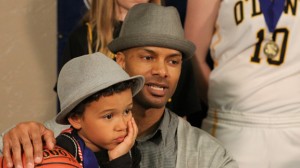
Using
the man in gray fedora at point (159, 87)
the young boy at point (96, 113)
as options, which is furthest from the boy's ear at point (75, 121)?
the man in gray fedora at point (159, 87)

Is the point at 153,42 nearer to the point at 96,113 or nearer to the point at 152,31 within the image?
the point at 152,31

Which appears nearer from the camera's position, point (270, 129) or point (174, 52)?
point (174, 52)

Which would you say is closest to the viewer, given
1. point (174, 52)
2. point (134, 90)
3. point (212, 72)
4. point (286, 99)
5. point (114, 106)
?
point (114, 106)

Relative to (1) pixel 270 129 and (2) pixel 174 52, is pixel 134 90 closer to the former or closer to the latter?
(2) pixel 174 52

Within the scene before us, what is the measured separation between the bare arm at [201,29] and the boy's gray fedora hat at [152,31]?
15.6 inches

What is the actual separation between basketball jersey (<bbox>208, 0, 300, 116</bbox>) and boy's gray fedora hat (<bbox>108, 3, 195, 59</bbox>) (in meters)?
0.36

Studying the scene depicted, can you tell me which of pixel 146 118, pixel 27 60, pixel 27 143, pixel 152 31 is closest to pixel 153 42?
pixel 152 31

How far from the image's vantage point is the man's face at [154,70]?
71.5 inches

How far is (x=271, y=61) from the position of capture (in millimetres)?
2188

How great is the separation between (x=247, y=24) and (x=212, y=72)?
23 cm

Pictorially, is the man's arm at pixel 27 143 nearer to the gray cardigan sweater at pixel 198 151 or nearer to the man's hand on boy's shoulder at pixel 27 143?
the man's hand on boy's shoulder at pixel 27 143

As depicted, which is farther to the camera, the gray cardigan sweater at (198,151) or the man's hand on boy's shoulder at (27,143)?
the gray cardigan sweater at (198,151)

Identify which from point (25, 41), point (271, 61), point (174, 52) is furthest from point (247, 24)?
point (25, 41)

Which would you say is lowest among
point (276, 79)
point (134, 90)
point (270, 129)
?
point (270, 129)
